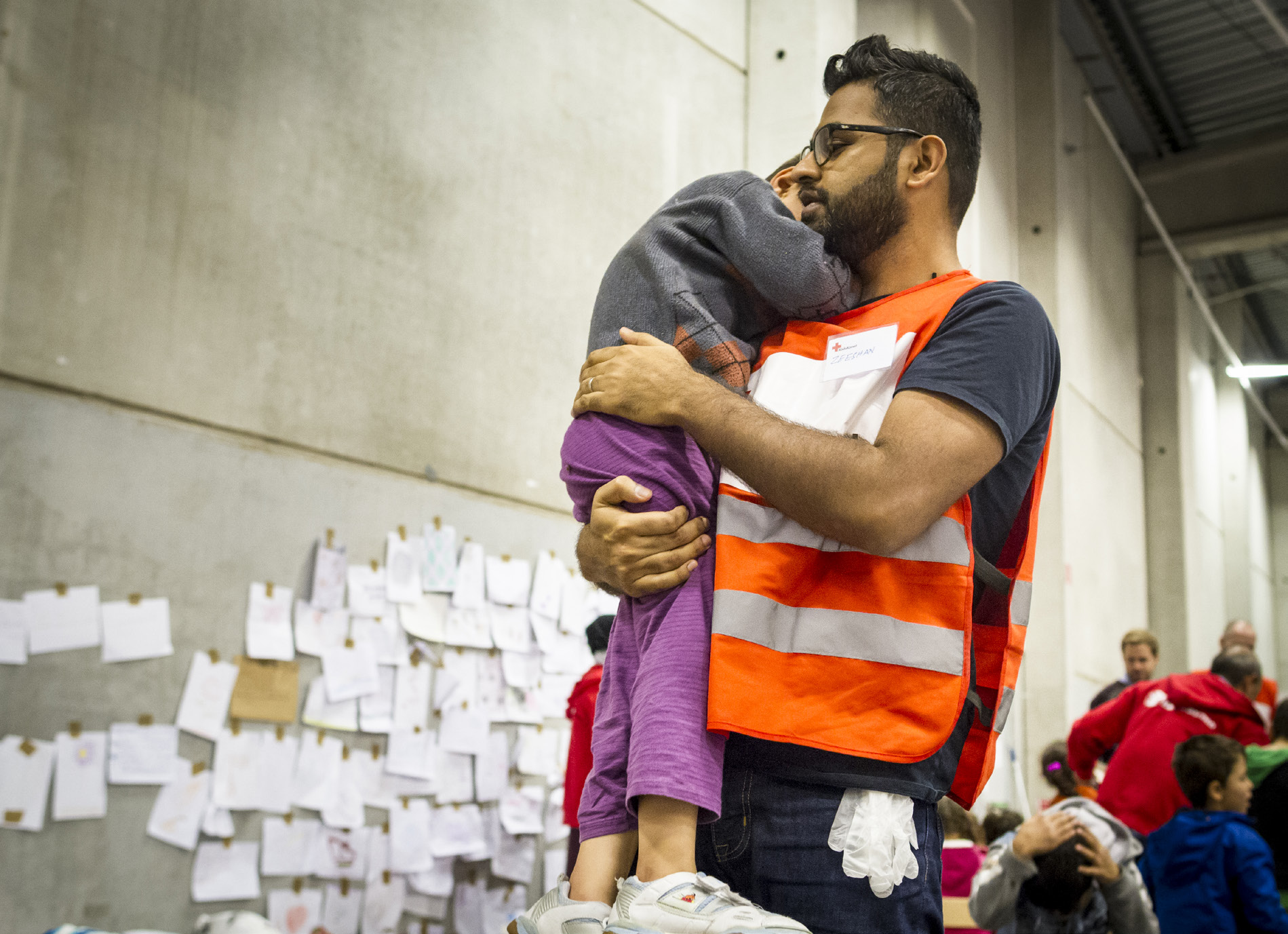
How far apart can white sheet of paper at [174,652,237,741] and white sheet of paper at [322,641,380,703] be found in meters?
0.33

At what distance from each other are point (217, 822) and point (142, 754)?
0.31 meters

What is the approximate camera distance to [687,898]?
1.06m

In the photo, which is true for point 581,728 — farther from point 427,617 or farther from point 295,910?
point 295,910

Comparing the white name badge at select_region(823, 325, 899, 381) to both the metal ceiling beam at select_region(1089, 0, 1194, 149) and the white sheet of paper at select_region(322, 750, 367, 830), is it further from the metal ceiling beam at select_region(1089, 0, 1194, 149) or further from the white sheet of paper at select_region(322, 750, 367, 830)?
the metal ceiling beam at select_region(1089, 0, 1194, 149)

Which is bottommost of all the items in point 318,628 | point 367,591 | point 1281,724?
point 1281,724

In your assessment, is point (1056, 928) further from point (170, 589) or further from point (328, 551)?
point (170, 589)

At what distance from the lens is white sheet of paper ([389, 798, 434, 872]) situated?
3.53 meters

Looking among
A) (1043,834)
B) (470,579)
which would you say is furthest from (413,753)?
(1043,834)

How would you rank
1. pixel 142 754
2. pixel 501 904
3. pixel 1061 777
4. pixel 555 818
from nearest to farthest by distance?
pixel 142 754
pixel 501 904
pixel 555 818
pixel 1061 777

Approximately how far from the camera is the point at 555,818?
4.12 metres

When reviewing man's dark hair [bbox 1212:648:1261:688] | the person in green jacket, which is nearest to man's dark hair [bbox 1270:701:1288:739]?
the person in green jacket

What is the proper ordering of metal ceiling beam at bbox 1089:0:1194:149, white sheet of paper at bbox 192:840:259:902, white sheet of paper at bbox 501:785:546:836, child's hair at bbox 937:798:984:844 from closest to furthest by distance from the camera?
white sheet of paper at bbox 192:840:259:902
white sheet of paper at bbox 501:785:546:836
child's hair at bbox 937:798:984:844
metal ceiling beam at bbox 1089:0:1194:149

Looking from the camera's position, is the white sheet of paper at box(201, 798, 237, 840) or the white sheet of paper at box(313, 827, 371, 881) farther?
the white sheet of paper at box(313, 827, 371, 881)

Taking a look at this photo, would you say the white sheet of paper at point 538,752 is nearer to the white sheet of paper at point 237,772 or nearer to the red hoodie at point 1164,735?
the white sheet of paper at point 237,772
